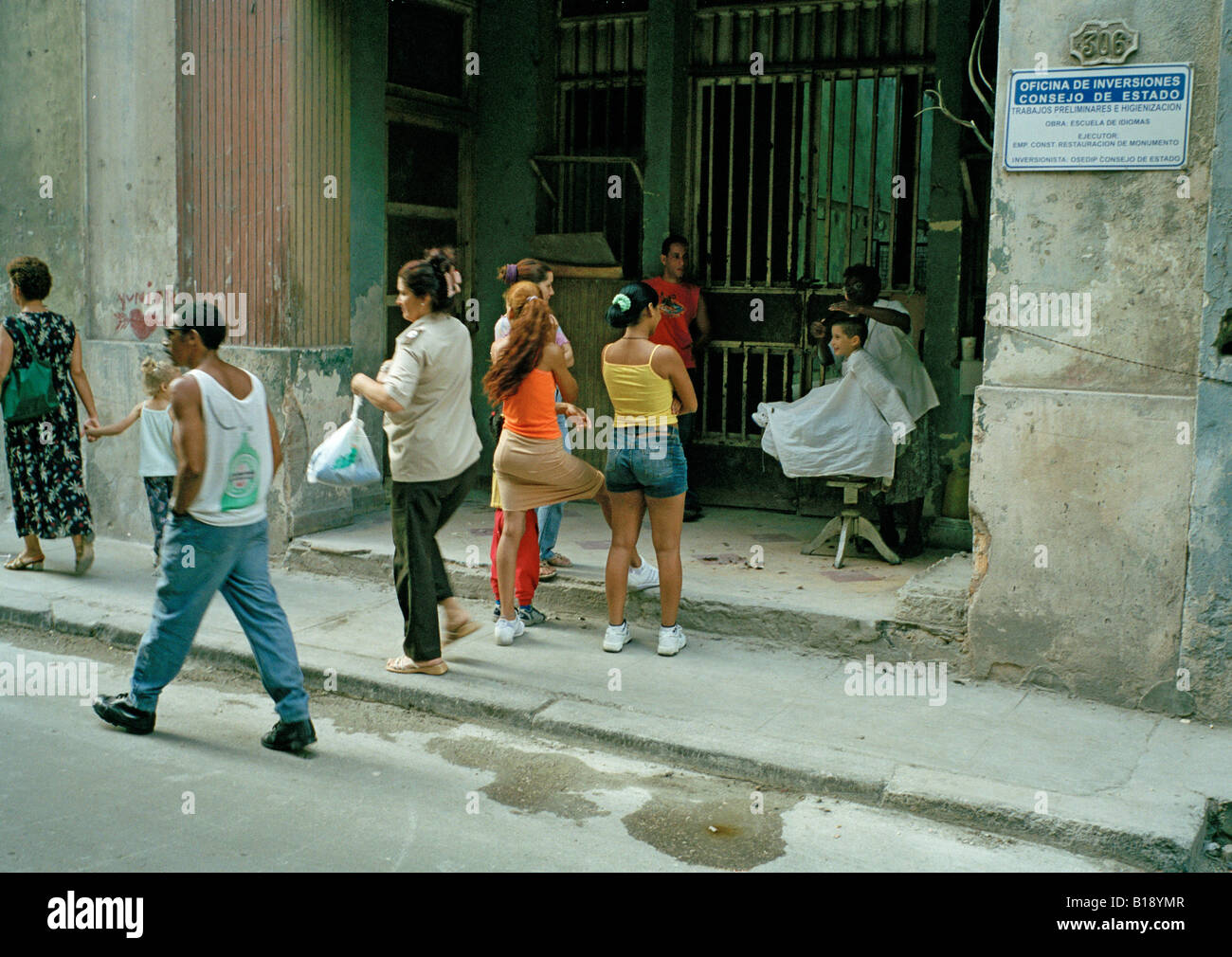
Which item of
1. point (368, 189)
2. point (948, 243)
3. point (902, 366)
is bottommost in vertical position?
point (902, 366)

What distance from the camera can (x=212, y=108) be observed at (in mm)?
8055

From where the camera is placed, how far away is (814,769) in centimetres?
478

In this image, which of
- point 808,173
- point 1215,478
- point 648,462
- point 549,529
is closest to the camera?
point 1215,478

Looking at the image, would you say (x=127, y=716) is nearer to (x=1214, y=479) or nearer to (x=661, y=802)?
(x=661, y=802)

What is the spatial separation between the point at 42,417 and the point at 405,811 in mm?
4461

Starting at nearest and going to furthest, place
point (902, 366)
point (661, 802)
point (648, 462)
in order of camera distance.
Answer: point (661, 802) < point (648, 462) < point (902, 366)

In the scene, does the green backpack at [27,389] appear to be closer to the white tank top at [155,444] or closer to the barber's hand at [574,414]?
the white tank top at [155,444]

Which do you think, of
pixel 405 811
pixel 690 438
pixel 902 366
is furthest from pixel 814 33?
pixel 405 811

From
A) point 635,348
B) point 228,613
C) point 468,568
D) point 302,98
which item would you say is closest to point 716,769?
point 635,348

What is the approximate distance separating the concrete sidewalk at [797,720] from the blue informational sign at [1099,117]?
2.35 m

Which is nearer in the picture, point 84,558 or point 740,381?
point 84,558

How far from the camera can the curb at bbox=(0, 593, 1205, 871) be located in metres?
4.27

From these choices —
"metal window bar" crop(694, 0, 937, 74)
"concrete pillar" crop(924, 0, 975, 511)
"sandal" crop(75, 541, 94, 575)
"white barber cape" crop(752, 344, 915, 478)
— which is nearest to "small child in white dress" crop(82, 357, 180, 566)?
"sandal" crop(75, 541, 94, 575)

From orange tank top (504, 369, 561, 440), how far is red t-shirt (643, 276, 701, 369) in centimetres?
236
